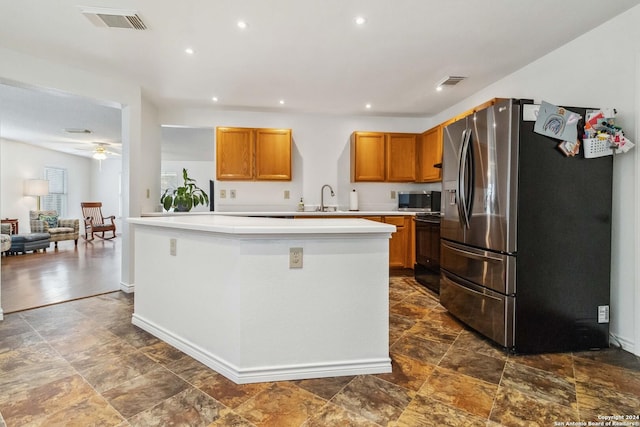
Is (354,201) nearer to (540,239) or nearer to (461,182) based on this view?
(461,182)

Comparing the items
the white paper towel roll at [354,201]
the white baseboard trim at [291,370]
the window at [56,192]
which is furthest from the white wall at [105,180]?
the white baseboard trim at [291,370]

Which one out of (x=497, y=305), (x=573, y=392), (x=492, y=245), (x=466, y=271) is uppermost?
(x=492, y=245)

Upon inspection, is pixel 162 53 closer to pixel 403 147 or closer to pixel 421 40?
pixel 421 40

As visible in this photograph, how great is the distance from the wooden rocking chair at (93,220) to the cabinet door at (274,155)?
21.3 feet

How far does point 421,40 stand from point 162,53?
2336 millimetres

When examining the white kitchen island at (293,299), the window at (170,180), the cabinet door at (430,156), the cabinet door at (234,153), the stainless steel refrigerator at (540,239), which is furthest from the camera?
the window at (170,180)

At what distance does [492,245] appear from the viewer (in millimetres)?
2266

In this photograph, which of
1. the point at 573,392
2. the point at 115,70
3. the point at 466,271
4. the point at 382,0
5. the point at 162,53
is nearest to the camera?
the point at 573,392

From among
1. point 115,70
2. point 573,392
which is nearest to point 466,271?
point 573,392

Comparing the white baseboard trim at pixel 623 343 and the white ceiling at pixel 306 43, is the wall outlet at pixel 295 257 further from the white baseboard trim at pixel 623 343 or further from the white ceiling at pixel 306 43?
the white baseboard trim at pixel 623 343

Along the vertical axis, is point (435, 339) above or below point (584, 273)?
below

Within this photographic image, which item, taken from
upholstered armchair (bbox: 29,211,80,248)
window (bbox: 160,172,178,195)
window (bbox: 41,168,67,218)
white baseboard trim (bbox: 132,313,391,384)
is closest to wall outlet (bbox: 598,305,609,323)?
white baseboard trim (bbox: 132,313,391,384)

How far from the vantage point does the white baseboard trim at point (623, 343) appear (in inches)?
85.9

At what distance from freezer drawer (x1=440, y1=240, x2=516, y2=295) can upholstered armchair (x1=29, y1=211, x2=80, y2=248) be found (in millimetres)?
8321
